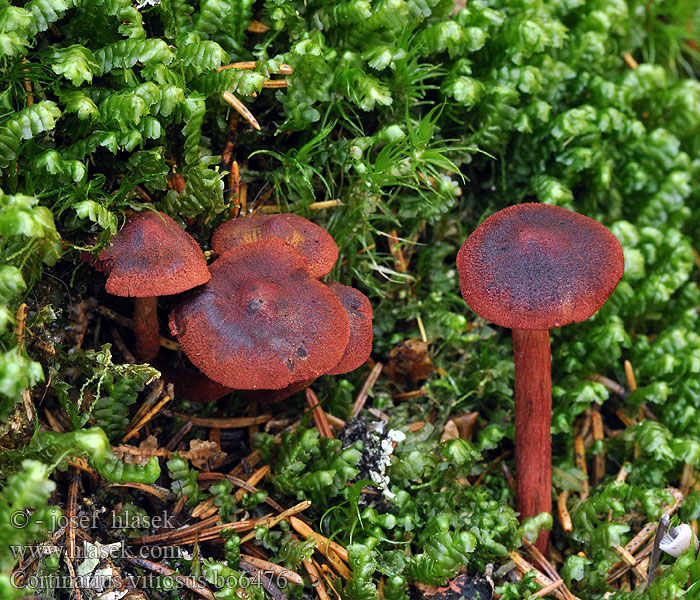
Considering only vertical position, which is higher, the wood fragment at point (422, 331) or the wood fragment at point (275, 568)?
the wood fragment at point (422, 331)

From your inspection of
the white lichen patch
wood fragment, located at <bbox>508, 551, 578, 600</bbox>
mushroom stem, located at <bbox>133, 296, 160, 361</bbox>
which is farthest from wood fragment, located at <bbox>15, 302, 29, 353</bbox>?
wood fragment, located at <bbox>508, 551, 578, 600</bbox>

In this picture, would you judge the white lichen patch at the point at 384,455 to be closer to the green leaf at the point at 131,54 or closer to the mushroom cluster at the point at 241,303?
the mushroom cluster at the point at 241,303

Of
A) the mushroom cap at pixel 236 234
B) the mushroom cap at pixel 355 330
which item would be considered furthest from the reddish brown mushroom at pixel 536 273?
the mushroom cap at pixel 236 234

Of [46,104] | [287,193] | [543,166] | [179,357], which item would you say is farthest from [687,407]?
[46,104]

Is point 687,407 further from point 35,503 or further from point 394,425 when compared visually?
point 35,503

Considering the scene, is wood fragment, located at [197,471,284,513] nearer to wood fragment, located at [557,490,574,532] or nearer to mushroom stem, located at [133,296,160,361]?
mushroom stem, located at [133,296,160,361]
